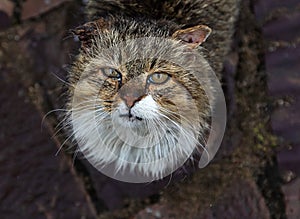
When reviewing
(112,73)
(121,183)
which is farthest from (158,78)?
(121,183)

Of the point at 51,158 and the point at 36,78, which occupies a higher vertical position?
the point at 36,78

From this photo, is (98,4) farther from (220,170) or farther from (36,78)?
(220,170)

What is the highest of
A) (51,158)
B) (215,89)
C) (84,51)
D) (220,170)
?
(84,51)

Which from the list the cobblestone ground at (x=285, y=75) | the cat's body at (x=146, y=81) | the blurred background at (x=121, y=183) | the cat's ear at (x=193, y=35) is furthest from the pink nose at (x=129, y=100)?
the cobblestone ground at (x=285, y=75)

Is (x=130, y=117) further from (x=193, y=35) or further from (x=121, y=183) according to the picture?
(x=121, y=183)

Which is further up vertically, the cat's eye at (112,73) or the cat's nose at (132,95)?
the cat's eye at (112,73)

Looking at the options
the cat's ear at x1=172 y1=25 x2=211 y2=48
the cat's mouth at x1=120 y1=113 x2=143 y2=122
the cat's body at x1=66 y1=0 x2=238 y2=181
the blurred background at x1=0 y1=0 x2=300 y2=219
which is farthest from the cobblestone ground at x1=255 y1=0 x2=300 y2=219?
the cat's mouth at x1=120 y1=113 x2=143 y2=122

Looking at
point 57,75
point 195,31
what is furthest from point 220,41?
point 57,75

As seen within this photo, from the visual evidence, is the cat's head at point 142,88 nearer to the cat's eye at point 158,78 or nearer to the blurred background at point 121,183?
the cat's eye at point 158,78
